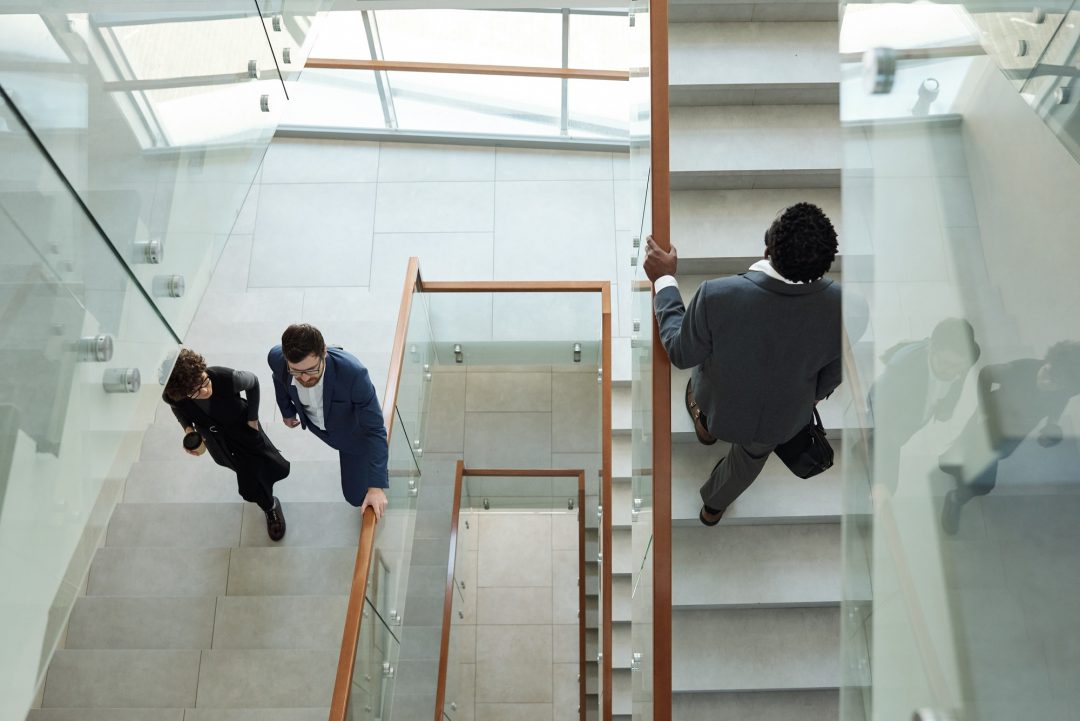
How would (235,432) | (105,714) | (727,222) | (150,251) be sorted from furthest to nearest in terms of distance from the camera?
(105,714)
(235,432)
(727,222)
(150,251)

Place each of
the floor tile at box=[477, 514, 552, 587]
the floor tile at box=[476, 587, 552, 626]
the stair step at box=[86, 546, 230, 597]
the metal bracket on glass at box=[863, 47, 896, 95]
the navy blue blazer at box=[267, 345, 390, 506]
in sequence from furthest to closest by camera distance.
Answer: the floor tile at box=[477, 514, 552, 587], the floor tile at box=[476, 587, 552, 626], the stair step at box=[86, 546, 230, 597], the navy blue blazer at box=[267, 345, 390, 506], the metal bracket on glass at box=[863, 47, 896, 95]

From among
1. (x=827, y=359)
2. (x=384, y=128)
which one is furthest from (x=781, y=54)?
(x=384, y=128)

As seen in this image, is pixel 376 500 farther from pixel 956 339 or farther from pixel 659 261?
pixel 956 339

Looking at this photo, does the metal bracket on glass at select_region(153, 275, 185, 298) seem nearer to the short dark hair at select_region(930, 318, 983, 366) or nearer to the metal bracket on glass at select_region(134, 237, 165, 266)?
the metal bracket on glass at select_region(134, 237, 165, 266)

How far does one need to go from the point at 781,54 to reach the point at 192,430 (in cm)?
342

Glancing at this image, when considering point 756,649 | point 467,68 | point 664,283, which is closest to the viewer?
point 664,283

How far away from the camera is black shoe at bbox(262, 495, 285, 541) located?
4848 mm

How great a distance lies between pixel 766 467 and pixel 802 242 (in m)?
1.58

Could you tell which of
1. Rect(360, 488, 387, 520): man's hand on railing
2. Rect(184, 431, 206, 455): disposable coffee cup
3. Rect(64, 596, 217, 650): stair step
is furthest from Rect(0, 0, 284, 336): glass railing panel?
Rect(64, 596, 217, 650): stair step

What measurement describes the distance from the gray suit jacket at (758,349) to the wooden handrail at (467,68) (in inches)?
173

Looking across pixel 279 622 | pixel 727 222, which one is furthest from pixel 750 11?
pixel 279 622

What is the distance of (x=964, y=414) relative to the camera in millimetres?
1671

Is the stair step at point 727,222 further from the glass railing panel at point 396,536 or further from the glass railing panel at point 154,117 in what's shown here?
the glass railing panel at point 154,117

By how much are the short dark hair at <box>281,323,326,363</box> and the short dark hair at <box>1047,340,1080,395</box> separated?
2.84m
